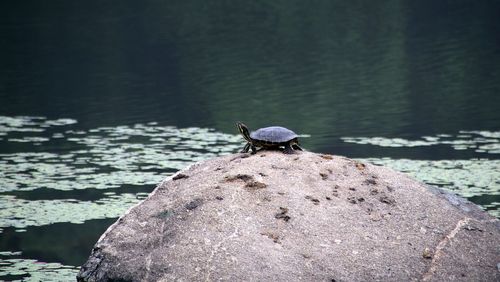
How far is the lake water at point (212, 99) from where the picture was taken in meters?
10.8

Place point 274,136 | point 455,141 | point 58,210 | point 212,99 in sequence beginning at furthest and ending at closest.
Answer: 1. point 212,99
2. point 455,141
3. point 58,210
4. point 274,136

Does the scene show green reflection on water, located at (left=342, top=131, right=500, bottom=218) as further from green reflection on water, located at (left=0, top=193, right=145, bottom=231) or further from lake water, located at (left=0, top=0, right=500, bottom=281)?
green reflection on water, located at (left=0, top=193, right=145, bottom=231)

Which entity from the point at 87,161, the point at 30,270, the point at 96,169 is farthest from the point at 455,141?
the point at 30,270

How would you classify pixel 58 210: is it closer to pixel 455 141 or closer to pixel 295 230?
pixel 295 230

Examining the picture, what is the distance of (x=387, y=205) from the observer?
664 centimetres

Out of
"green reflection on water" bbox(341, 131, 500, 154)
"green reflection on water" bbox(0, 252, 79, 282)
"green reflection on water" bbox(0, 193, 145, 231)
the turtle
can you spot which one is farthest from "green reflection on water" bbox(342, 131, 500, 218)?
"green reflection on water" bbox(0, 252, 79, 282)

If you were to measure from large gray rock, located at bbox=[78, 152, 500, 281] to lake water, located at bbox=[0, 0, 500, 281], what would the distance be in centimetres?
207

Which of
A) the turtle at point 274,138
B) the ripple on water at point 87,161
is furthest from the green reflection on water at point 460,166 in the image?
the turtle at point 274,138

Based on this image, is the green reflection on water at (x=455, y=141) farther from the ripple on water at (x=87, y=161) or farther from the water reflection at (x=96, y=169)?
the ripple on water at (x=87, y=161)

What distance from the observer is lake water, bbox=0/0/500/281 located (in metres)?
10.8

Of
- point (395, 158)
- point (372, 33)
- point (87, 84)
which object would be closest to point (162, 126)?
point (395, 158)

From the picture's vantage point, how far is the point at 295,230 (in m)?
6.15

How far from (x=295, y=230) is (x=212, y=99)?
13029mm

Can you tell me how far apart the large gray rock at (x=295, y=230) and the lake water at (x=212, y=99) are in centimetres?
207
